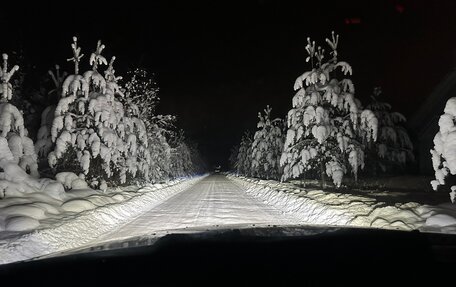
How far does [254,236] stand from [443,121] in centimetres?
676

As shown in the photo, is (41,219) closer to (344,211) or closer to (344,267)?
(344,211)

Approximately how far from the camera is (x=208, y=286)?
134 inches

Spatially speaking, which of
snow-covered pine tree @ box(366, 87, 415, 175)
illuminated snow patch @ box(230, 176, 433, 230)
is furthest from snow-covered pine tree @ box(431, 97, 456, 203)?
snow-covered pine tree @ box(366, 87, 415, 175)

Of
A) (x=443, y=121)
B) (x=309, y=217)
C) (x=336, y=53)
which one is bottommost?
(x=309, y=217)

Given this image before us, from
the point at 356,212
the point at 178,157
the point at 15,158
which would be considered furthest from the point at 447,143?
the point at 178,157

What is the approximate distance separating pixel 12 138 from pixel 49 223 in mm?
6687

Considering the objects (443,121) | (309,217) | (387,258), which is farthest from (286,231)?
(309,217)

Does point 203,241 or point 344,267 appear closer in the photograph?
point 344,267

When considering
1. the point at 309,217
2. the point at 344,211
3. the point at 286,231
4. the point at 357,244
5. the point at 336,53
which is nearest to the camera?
the point at 357,244

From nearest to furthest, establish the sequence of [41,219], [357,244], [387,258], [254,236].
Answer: [387,258] < [357,244] < [254,236] < [41,219]

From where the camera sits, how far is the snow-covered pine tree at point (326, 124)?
21453 mm

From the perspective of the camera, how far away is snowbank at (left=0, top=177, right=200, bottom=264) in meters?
8.23

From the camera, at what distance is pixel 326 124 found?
21531 millimetres

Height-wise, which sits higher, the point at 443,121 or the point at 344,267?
the point at 443,121
